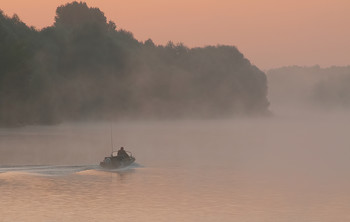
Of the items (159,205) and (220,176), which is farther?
(220,176)

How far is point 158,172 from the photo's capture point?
6178 cm

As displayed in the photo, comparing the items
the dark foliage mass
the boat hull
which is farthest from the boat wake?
the dark foliage mass

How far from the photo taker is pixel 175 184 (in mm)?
52781

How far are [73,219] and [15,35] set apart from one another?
9577cm

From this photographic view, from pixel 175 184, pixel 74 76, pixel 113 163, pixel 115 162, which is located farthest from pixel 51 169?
pixel 74 76

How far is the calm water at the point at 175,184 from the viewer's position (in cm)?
3919

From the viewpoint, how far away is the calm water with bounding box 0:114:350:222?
3919 cm

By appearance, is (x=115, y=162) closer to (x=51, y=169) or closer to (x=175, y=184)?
(x=51, y=169)

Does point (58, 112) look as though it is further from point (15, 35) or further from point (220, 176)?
point (220, 176)

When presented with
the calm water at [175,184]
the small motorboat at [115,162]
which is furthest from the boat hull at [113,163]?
the calm water at [175,184]

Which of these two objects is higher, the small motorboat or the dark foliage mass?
the dark foliage mass

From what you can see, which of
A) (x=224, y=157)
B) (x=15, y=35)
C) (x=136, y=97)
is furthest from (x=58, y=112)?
(x=224, y=157)

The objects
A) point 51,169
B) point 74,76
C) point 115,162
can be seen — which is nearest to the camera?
point 51,169

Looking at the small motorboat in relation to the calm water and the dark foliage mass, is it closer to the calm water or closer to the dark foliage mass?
the calm water
